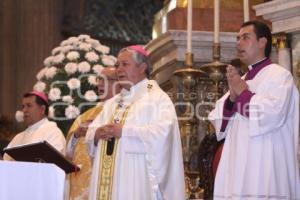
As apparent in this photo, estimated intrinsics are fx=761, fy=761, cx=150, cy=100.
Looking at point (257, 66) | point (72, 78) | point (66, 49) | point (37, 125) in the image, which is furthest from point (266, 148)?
point (66, 49)

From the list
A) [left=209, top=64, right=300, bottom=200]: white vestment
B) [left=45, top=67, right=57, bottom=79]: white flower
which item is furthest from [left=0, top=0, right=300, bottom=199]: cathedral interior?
[left=45, top=67, right=57, bottom=79]: white flower

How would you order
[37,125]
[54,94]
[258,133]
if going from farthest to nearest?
[54,94] → [37,125] → [258,133]

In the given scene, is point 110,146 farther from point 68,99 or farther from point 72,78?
point 72,78

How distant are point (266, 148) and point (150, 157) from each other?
107cm

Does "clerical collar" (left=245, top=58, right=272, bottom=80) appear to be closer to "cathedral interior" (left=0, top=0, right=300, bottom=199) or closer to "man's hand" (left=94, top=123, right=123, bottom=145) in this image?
"cathedral interior" (left=0, top=0, right=300, bottom=199)

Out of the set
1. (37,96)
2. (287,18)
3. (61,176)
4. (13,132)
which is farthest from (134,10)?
(61,176)

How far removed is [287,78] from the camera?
4.82 m

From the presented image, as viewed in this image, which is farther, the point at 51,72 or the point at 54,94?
the point at 51,72

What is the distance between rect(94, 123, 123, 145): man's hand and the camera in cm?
550

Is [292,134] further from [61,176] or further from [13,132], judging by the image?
[13,132]

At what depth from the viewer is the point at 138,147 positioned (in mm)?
5508

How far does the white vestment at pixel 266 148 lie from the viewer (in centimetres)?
461

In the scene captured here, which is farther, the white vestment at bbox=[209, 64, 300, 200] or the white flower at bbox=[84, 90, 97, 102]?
the white flower at bbox=[84, 90, 97, 102]

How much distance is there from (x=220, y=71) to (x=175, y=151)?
0.71 meters
